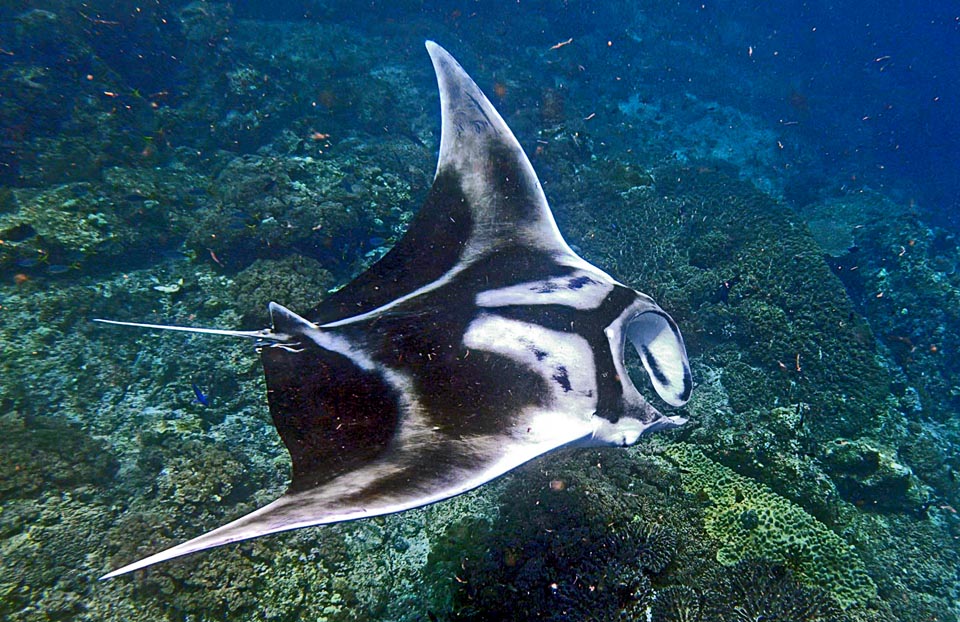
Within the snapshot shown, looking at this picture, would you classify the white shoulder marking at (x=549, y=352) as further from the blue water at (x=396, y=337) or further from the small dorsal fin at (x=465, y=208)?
the blue water at (x=396, y=337)

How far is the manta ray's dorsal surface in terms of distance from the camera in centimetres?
212

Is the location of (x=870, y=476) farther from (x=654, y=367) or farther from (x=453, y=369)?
(x=453, y=369)

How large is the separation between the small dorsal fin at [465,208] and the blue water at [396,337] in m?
2.06

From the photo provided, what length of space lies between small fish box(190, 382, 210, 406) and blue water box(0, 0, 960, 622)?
15cm

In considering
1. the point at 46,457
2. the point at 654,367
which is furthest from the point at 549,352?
the point at 46,457

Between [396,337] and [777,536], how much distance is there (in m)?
3.70

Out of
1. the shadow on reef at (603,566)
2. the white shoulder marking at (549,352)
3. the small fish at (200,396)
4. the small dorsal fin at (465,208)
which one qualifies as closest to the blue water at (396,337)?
the shadow on reef at (603,566)

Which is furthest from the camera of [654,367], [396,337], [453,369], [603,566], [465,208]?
[465,208]

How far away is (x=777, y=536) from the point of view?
384 cm

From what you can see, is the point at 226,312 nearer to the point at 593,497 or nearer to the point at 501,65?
the point at 593,497

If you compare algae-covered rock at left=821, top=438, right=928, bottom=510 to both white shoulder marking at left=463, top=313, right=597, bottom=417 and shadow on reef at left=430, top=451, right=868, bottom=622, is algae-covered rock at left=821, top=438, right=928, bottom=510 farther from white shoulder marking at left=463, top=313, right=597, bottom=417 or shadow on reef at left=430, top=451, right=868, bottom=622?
white shoulder marking at left=463, top=313, right=597, bottom=417

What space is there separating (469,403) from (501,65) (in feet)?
49.7

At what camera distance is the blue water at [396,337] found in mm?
3660

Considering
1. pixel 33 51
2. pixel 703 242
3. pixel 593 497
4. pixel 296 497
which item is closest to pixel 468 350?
pixel 296 497
